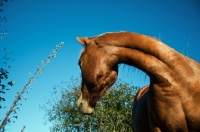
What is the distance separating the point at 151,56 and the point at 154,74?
0.29 metres

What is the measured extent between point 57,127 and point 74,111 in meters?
3.18

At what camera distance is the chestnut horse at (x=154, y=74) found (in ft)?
12.0

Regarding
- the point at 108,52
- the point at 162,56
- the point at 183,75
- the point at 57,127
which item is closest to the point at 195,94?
the point at 183,75

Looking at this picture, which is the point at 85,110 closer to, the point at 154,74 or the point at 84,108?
the point at 84,108

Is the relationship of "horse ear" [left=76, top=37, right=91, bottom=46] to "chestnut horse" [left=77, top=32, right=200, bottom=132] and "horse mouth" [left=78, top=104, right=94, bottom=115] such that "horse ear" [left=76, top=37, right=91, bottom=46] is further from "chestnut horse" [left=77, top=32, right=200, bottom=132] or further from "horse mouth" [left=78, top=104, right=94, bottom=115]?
"horse mouth" [left=78, top=104, right=94, bottom=115]

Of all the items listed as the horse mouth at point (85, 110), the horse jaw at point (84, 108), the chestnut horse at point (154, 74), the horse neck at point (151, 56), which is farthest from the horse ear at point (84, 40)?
the horse mouth at point (85, 110)

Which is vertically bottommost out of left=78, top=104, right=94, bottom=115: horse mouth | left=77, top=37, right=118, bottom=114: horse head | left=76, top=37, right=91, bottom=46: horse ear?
left=78, top=104, right=94, bottom=115: horse mouth

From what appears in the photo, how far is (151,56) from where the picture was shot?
3840mm

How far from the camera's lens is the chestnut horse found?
3662mm

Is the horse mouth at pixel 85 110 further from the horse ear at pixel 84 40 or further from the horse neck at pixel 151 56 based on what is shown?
the horse ear at pixel 84 40

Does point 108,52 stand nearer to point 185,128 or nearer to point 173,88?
point 173,88

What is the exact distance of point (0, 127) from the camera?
231 inches

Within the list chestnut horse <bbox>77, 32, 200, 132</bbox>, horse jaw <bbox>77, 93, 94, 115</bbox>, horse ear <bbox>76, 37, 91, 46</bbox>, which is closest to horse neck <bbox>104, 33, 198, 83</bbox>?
chestnut horse <bbox>77, 32, 200, 132</bbox>

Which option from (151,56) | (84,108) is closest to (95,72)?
(84,108)
